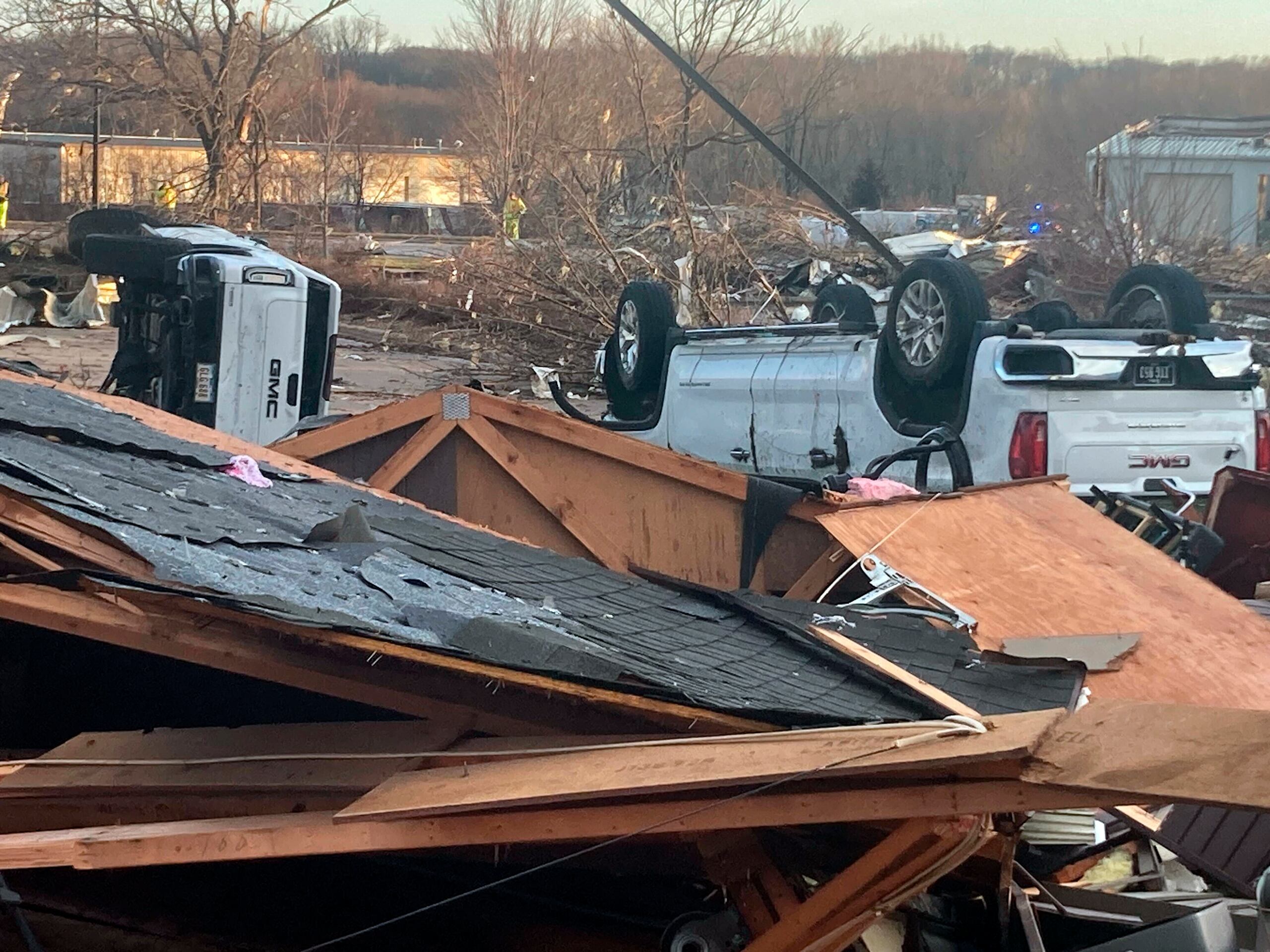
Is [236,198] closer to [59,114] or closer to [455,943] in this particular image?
[59,114]

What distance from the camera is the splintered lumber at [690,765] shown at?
6.82ft

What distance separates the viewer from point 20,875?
3.31m

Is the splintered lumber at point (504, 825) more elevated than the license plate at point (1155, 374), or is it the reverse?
the license plate at point (1155, 374)

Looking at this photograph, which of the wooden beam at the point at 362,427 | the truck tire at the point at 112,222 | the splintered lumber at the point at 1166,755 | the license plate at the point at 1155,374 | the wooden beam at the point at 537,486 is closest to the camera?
the splintered lumber at the point at 1166,755

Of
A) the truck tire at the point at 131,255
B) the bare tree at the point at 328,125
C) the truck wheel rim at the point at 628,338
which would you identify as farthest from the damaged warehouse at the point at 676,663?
the bare tree at the point at 328,125

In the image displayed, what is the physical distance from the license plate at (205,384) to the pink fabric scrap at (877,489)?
16.1 ft

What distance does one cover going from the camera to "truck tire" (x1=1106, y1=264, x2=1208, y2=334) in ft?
26.5

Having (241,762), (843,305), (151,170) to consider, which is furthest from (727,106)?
(151,170)

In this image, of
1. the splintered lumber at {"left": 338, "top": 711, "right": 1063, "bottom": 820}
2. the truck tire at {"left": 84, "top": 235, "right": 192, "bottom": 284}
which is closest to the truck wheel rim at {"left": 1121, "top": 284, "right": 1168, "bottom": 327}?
the truck tire at {"left": 84, "top": 235, "right": 192, "bottom": 284}

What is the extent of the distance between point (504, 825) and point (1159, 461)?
5.45 meters

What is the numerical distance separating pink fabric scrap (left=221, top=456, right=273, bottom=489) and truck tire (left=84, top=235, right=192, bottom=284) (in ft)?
16.0

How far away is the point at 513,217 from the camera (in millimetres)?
23188

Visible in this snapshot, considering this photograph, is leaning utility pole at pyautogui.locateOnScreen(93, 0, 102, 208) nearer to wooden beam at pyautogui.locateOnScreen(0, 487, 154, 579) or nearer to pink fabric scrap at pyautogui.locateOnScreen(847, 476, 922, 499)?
pink fabric scrap at pyautogui.locateOnScreen(847, 476, 922, 499)

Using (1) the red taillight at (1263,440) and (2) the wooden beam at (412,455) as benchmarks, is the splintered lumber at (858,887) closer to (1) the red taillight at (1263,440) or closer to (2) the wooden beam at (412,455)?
(2) the wooden beam at (412,455)
